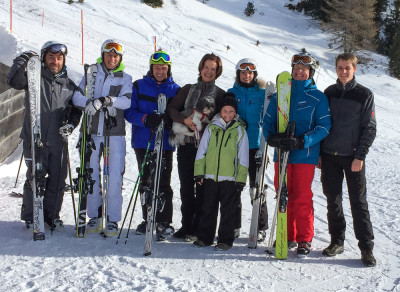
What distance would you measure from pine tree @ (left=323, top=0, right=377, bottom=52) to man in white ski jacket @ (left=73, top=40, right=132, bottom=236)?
1113 inches

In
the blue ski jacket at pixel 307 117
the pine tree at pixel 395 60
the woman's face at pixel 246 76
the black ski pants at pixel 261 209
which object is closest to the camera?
the blue ski jacket at pixel 307 117

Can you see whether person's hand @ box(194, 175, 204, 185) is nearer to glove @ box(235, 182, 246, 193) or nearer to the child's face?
glove @ box(235, 182, 246, 193)

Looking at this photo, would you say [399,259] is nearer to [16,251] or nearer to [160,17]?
[16,251]

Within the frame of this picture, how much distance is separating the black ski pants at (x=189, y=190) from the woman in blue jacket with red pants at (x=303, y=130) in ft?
2.71

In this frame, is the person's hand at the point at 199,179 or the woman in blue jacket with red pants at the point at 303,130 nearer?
the woman in blue jacket with red pants at the point at 303,130

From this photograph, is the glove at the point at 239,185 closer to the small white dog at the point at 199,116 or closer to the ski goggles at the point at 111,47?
the small white dog at the point at 199,116

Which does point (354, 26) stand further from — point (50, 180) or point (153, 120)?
point (50, 180)

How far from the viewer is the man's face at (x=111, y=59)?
4.32 metres

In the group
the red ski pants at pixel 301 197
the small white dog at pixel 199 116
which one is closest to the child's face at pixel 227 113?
the small white dog at pixel 199 116

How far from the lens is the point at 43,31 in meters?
16.0

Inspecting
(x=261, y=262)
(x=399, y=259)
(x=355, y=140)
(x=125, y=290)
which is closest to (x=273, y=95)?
(x=355, y=140)

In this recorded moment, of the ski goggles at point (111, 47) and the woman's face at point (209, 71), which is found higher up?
the ski goggles at point (111, 47)

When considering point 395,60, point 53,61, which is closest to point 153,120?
point 53,61

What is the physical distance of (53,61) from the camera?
14.1 ft
